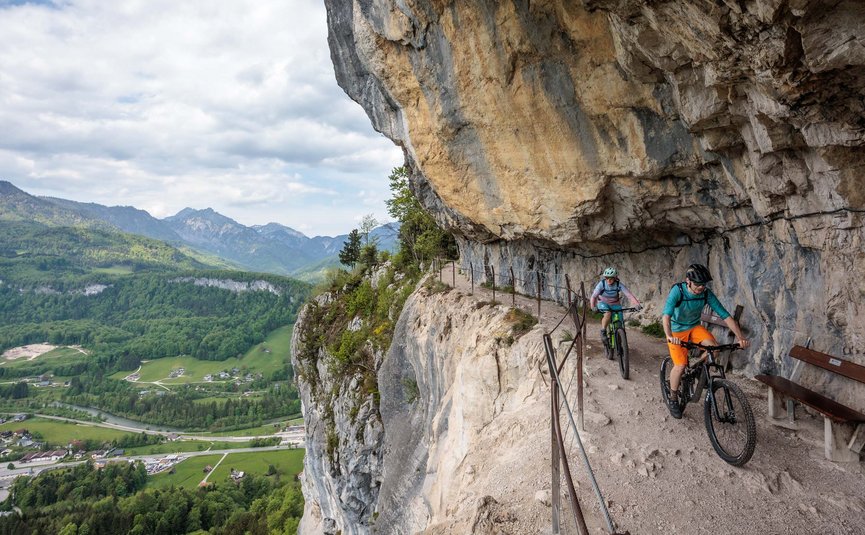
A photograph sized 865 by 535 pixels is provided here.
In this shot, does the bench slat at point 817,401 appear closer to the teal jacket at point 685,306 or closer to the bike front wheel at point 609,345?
the teal jacket at point 685,306

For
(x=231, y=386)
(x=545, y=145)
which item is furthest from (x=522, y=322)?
(x=231, y=386)

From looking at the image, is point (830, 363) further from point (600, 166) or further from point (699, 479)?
point (600, 166)

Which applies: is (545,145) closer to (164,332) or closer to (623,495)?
(623,495)

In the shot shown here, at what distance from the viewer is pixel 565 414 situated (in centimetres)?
635

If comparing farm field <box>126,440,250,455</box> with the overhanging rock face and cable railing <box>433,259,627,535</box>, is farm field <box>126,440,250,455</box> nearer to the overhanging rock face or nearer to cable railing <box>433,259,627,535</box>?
cable railing <box>433,259,627,535</box>

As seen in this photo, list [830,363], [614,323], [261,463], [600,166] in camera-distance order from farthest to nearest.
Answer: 1. [261,463]
2. [600,166]
3. [614,323]
4. [830,363]

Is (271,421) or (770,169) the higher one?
(770,169)

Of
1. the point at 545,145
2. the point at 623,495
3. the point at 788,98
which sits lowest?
the point at 623,495

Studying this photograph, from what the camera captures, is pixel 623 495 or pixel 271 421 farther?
pixel 271 421

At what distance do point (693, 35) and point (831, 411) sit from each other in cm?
486

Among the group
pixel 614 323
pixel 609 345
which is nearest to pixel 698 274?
pixel 614 323

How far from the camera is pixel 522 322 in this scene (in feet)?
33.8

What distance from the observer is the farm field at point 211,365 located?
127938 mm

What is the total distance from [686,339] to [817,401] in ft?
5.15
